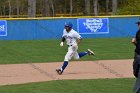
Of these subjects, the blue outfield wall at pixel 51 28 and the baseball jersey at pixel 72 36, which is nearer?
the baseball jersey at pixel 72 36

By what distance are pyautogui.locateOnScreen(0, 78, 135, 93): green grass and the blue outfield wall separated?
1571cm

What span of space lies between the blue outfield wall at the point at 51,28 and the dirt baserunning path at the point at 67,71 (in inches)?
→ 445

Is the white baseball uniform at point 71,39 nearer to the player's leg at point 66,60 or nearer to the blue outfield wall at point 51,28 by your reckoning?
the player's leg at point 66,60

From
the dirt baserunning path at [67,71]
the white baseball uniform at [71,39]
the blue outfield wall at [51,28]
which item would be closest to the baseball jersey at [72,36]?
the white baseball uniform at [71,39]

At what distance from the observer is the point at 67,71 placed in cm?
1559

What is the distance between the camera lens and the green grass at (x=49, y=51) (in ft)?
63.4

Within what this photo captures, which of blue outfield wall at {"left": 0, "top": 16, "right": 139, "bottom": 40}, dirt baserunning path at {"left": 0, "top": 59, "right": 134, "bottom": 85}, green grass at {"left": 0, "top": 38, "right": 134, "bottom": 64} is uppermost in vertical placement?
blue outfield wall at {"left": 0, "top": 16, "right": 139, "bottom": 40}

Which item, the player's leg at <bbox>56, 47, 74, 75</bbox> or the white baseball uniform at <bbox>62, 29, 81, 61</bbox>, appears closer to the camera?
the player's leg at <bbox>56, 47, 74, 75</bbox>

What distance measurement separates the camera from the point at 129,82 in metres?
13.0

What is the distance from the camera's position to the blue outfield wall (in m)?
28.8

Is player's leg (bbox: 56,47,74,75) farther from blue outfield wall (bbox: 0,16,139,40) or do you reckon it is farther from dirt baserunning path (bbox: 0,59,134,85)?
blue outfield wall (bbox: 0,16,139,40)

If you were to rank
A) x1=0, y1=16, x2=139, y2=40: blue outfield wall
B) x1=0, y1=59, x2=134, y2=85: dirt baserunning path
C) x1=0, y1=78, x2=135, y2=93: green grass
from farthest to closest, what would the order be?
x1=0, y1=16, x2=139, y2=40: blue outfield wall
x1=0, y1=59, x2=134, y2=85: dirt baserunning path
x1=0, y1=78, x2=135, y2=93: green grass

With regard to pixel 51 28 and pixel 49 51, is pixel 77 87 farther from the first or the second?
pixel 51 28

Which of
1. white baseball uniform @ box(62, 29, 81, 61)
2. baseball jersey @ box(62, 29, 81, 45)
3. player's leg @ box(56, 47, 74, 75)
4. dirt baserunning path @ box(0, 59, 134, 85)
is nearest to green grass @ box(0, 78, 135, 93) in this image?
dirt baserunning path @ box(0, 59, 134, 85)
